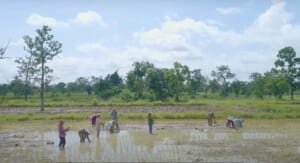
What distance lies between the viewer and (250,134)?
56.7 feet

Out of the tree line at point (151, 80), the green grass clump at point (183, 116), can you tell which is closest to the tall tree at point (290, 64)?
the tree line at point (151, 80)

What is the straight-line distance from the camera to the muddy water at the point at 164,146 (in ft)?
38.0

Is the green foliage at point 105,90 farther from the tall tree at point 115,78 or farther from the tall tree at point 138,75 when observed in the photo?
the tall tree at point 115,78

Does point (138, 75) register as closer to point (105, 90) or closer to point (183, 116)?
point (105, 90)

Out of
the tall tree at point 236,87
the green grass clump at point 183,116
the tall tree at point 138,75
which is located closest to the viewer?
the green grass clump at point 183,116

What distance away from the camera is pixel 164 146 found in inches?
544

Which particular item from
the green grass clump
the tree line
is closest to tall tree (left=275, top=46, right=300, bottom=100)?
the tree line

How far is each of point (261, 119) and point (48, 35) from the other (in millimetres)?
25800

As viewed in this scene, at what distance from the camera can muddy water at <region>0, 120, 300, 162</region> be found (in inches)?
456

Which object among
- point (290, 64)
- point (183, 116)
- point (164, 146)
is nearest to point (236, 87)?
point (290, 64)

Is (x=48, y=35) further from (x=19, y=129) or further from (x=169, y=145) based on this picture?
(x=169, y=145)

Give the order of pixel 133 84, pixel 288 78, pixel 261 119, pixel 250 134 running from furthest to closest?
1. pixel 133 84
2. pixel 288 78
3. pixel 261 119
4. pixel 250 134

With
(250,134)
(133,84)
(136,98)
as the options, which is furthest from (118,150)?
(133,84)

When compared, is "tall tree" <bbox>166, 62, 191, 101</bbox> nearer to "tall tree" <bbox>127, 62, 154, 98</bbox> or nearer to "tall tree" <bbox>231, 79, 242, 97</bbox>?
"tall tree" <bbox>127, 62, 154, 98</bbox>
